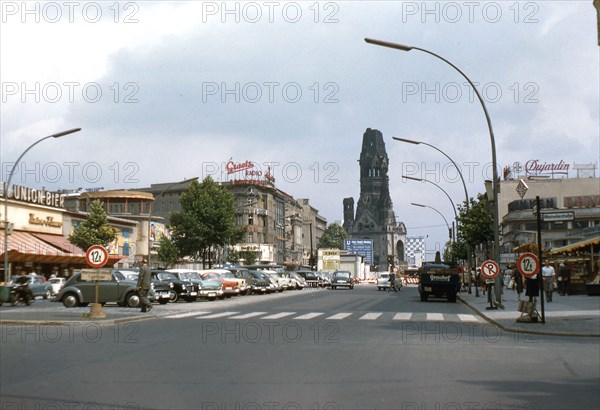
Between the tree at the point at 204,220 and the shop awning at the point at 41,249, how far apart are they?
11.8 m

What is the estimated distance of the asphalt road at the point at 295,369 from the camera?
318 inches

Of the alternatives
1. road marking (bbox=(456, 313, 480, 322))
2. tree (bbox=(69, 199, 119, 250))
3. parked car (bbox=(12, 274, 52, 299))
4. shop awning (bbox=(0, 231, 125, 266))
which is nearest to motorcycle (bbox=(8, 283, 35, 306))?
parked car (bbox=(12, 274, 52, 299))

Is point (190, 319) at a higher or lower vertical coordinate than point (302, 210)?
lower

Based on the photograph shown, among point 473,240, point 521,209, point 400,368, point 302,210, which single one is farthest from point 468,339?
point 302,210

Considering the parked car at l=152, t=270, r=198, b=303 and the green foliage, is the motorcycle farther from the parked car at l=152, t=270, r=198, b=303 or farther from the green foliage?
the green foliage

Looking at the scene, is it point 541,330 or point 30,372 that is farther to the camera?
point 541,330

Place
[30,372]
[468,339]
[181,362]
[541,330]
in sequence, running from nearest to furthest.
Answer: [30,372], [181,362], [468,339], [541,330]

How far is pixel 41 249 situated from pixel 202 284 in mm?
21977

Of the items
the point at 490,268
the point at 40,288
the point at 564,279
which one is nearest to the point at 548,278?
the point at 490,268

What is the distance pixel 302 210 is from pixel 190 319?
15152 cm

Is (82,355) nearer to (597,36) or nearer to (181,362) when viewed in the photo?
(181,362)

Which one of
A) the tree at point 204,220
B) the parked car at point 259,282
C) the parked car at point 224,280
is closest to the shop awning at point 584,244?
the parked car at point 259,282

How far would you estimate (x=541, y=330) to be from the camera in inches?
696

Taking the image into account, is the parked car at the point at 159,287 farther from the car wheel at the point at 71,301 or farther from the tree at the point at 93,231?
the tree at the point at 93,231
